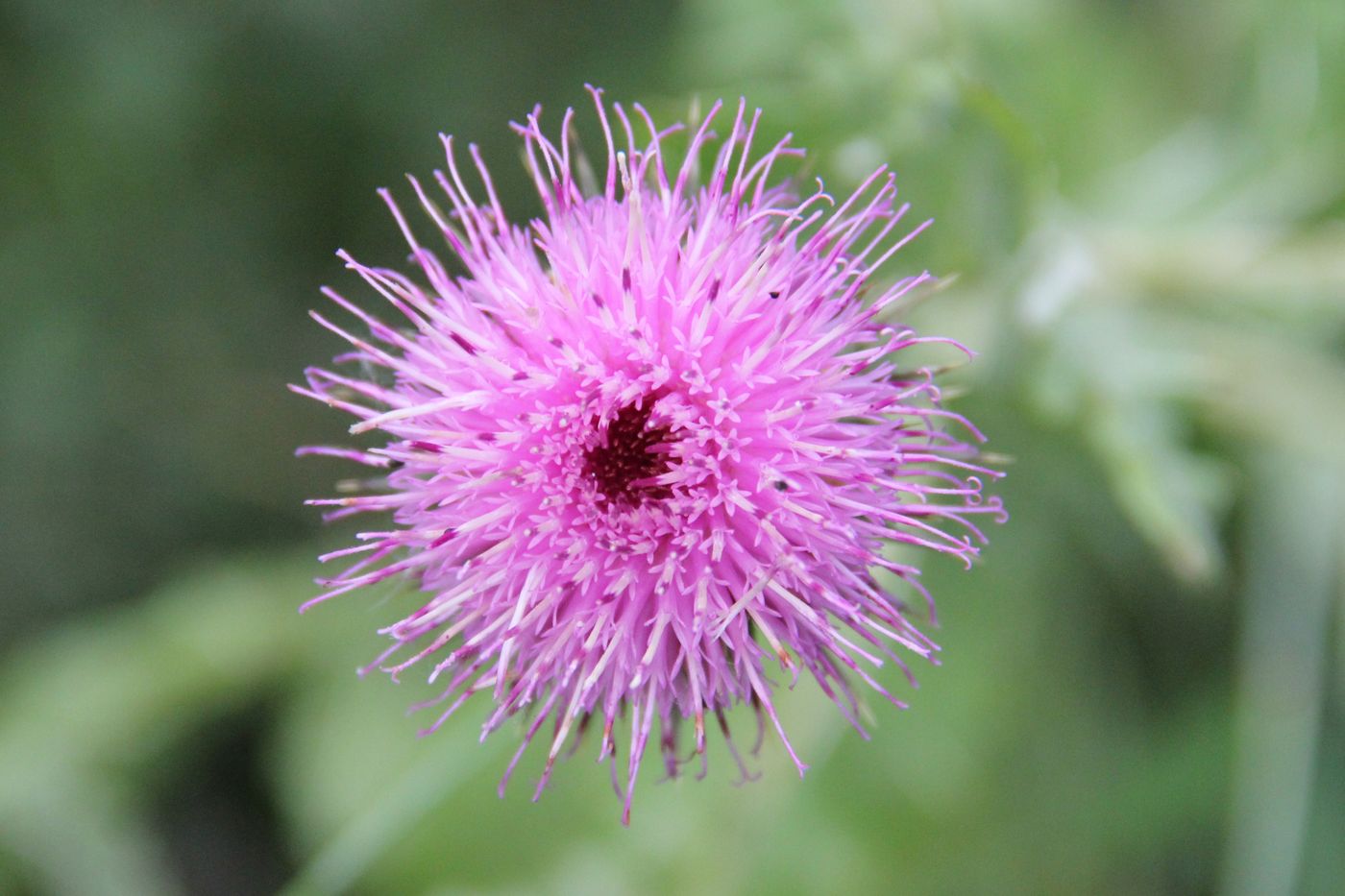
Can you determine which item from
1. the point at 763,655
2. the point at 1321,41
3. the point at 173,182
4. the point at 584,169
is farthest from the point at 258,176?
the point at 1321,41

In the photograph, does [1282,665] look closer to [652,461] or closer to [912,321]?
[912,321]

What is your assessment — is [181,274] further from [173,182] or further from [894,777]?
[894,777]

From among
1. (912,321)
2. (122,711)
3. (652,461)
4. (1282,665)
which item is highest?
(122,711)

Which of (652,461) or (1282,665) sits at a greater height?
(652,461)

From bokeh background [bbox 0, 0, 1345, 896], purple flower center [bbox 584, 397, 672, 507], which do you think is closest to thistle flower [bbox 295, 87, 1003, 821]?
purple flower center [bbox 584, 397, 672, 507]

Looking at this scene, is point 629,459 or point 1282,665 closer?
point 629,459

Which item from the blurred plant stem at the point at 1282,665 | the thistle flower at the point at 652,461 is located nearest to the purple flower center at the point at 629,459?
the thistle flower at the point at 652,461

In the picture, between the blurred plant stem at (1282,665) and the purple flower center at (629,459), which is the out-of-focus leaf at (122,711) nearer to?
the purple flower center at (629,459)

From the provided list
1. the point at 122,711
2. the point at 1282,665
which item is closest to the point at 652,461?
the point at 1282,665
